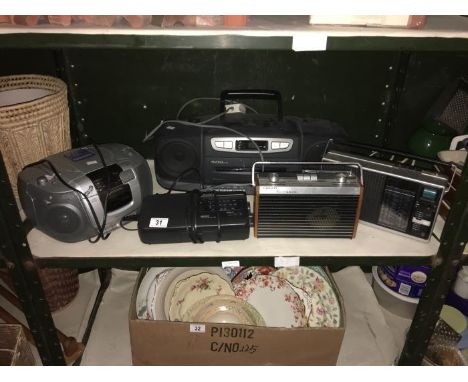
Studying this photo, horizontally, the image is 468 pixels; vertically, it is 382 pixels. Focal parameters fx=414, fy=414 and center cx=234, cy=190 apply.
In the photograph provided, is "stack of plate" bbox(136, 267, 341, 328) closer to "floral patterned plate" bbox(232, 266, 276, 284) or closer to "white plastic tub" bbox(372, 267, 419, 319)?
"floral patterned plate" bbox(232, 266, 276, 284)

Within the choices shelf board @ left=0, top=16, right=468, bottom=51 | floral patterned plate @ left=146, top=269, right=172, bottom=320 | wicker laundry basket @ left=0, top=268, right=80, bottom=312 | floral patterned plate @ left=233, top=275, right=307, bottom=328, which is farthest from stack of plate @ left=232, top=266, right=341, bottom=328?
shelf board @ left=0, top=16, right=468, bottom=51

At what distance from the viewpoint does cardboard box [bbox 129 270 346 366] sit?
3.36 feet

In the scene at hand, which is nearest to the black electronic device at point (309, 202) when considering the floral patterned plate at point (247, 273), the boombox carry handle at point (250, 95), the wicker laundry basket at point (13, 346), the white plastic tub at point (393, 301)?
the boombox carry handle at point (250, 95)

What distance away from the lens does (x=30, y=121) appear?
0.94m

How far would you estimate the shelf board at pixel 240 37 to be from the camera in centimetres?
72

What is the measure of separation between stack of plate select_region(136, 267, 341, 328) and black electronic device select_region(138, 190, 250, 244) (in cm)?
29

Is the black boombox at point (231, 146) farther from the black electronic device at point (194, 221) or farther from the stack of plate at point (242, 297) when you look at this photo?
the stack of plate at point (242, 297)

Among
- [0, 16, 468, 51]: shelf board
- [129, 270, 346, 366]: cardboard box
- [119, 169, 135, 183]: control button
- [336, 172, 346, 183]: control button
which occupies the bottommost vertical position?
[129, 270, 346, 366]: cardboard box

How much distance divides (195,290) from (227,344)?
210 mm

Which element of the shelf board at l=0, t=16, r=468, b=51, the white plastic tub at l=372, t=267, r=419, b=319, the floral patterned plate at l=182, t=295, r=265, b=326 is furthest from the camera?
the white plastic tub at l=372, t=267, r=419, b=319

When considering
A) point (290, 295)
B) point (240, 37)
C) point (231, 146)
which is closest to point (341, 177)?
point (231, 146)

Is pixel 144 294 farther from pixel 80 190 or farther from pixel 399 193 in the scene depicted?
pixel 399 193

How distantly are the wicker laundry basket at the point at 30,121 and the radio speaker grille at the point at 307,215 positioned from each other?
53cm
